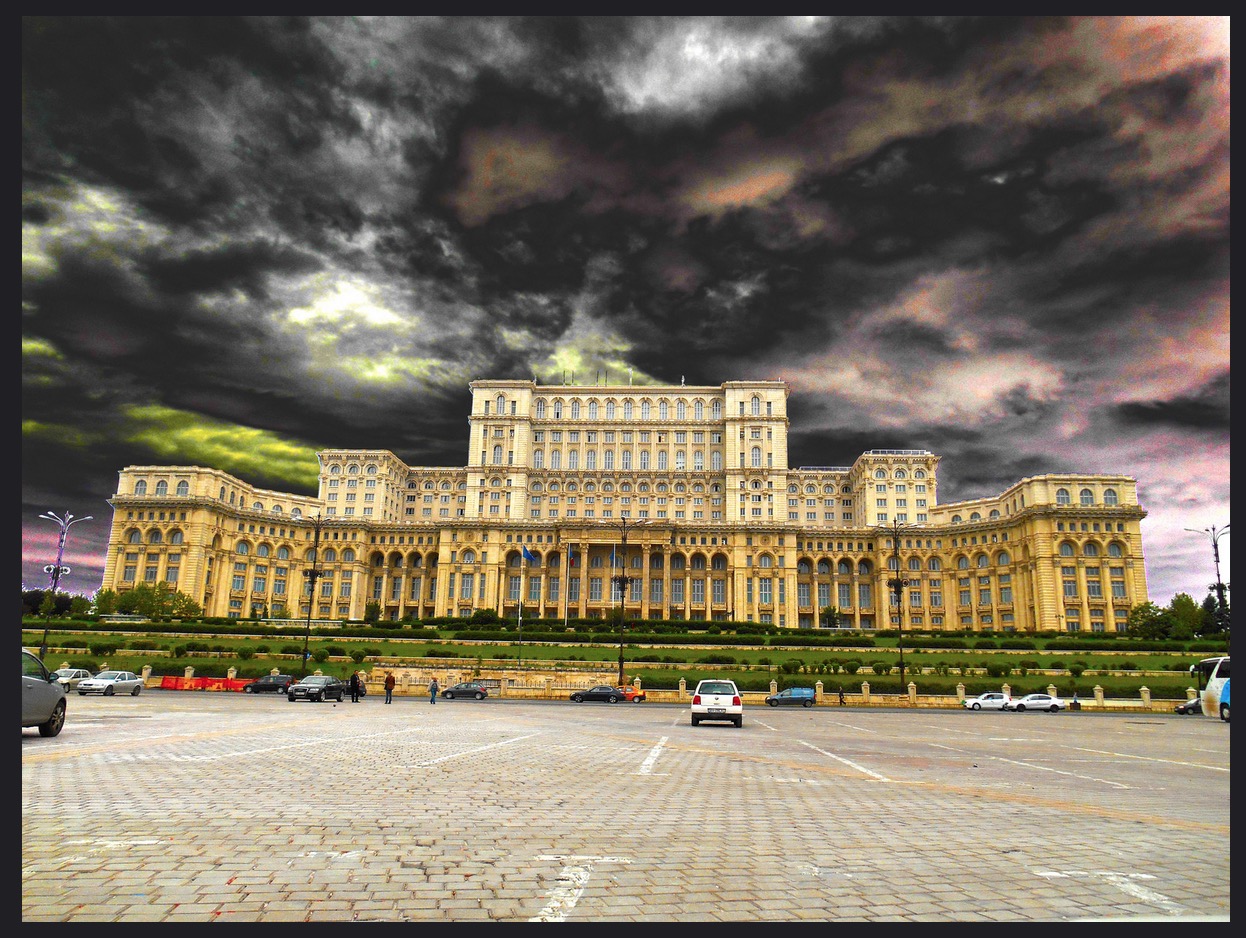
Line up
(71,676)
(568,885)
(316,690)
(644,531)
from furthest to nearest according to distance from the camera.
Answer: (644,531), (71,676), (316,690), (568,885)

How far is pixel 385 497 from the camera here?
422 ft

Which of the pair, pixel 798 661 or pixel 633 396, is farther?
pixel 633 396

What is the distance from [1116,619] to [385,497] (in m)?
108

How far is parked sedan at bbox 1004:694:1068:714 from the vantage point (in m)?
42.4

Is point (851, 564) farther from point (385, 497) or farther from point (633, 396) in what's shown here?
Answer: point (385, 497)

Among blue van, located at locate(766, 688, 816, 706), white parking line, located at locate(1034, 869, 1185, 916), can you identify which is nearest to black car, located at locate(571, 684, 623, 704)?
blue van, located at locate(766, 688, 816, 706)

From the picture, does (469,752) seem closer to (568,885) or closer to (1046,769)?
(568,885)

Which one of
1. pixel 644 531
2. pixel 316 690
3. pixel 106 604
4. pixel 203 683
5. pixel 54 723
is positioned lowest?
pixel 203 683

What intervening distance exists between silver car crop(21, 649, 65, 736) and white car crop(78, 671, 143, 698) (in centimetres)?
2405

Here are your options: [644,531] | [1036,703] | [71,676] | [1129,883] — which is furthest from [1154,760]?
[644,531]

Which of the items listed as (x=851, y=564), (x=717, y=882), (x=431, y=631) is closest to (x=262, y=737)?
(x=717, y=882)

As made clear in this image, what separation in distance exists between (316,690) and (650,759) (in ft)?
87.9

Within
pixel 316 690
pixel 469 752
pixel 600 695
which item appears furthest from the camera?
pixel 600 695

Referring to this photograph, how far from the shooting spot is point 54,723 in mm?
16312
